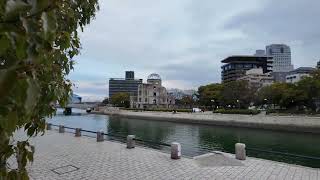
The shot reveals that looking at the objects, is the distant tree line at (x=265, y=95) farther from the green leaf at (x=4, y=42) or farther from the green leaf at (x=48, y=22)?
the green leaf at (x=4, y=42)

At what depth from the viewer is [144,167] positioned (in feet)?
43.4

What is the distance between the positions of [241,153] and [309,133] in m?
31.4

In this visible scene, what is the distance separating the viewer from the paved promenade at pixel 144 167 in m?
11.9

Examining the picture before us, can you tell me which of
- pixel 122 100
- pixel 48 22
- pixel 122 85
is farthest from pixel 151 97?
pixel 48 22

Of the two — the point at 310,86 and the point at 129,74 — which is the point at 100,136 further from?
the point at 129,74

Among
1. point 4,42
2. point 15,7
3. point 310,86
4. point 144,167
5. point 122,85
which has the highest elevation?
point 122,85

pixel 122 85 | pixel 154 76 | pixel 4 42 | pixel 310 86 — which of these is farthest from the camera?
pixel 122 85

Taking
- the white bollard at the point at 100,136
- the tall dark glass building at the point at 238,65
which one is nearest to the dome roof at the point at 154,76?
the tall dark glass building at the point at 238,65

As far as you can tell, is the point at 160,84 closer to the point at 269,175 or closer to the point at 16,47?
the point at 269,175

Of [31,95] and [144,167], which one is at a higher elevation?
[31,95]

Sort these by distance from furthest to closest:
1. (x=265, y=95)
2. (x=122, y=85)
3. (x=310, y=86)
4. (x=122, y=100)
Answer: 1. (x=122, y=85)
2. (x=122, y=100)
3. (x=265, y=95)
4. (x=310, y=86)

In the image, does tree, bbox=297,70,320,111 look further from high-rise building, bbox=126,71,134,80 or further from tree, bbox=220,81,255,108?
high-rise building, bbox=126,71,134,80

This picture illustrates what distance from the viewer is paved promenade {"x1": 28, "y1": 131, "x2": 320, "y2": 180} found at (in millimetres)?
11898

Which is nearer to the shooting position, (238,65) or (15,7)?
(15,7)
